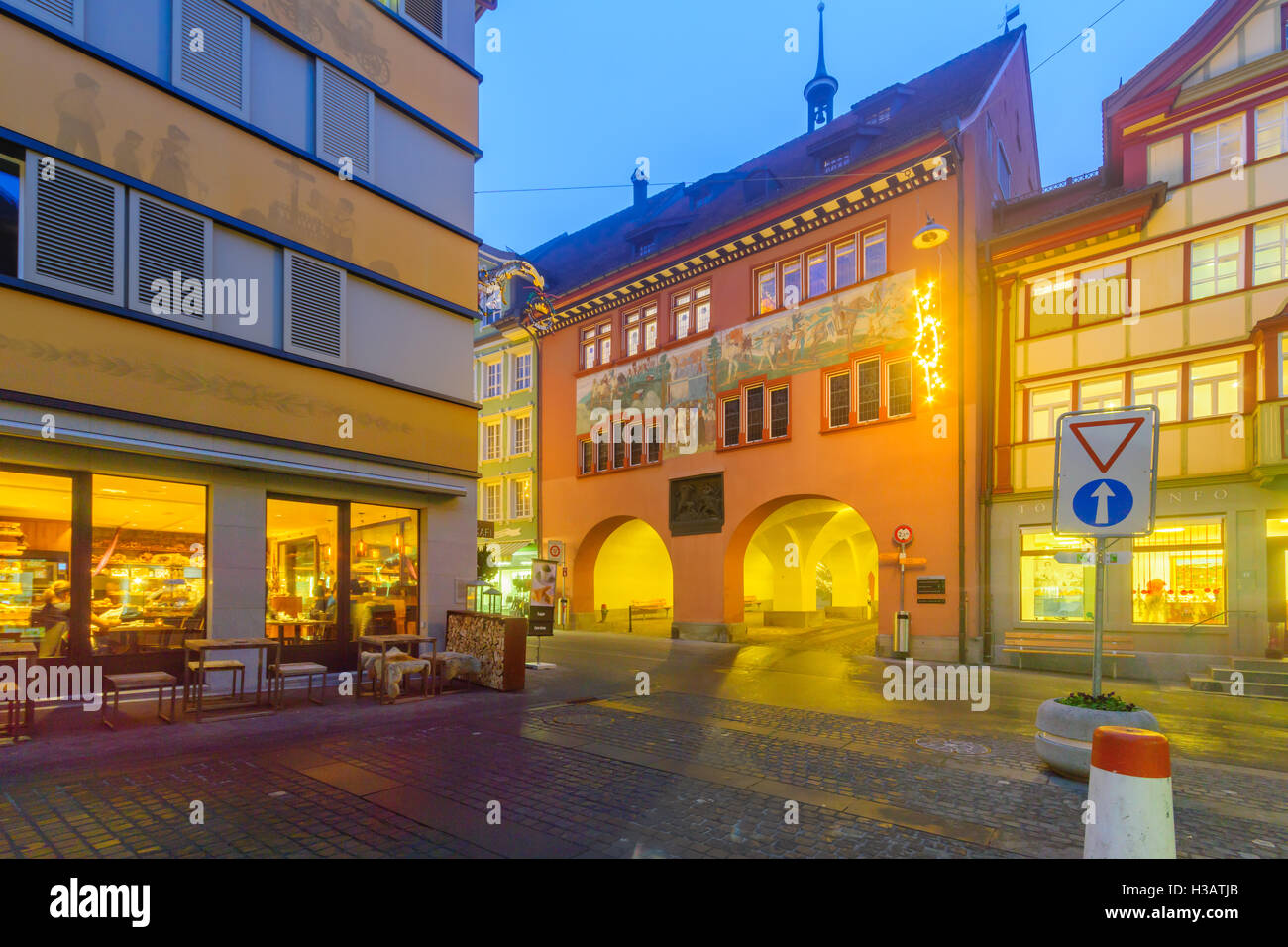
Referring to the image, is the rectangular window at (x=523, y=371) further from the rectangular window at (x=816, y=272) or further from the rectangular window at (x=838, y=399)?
the rectangular window at (x=838, y=399)

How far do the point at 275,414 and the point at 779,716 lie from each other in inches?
359

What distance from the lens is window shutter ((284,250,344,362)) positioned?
12633 millimetres

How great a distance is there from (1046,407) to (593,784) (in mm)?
16940

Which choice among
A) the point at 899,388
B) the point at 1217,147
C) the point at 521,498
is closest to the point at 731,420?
the point at 899,388

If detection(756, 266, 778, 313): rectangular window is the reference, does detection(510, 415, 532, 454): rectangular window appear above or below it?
below

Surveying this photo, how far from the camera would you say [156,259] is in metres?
10.9

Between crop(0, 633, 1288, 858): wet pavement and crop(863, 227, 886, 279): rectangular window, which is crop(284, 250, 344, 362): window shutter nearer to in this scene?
crop(0, 633, 1288, 858): wet pavement

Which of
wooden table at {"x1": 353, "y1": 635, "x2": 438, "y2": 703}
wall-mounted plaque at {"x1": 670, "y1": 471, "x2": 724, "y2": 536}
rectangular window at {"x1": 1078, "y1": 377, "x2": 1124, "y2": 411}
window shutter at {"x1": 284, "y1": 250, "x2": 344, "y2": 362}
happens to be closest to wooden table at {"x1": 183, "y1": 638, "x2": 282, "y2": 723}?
wooden table at {"x1": 353, "y1": 635, "x2": 438, "y2": 703}

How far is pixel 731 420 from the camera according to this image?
25.1 metres

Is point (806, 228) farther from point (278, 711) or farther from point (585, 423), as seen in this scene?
point (278, 711)

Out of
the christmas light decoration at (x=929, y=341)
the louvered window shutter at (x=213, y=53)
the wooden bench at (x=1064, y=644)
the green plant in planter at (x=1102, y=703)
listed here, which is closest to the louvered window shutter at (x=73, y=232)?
the louvered window shutter at (x=213, y=53)

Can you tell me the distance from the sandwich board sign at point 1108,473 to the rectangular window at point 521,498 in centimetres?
2702

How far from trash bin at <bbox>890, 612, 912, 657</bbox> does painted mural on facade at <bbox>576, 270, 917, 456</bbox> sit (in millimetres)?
7288
